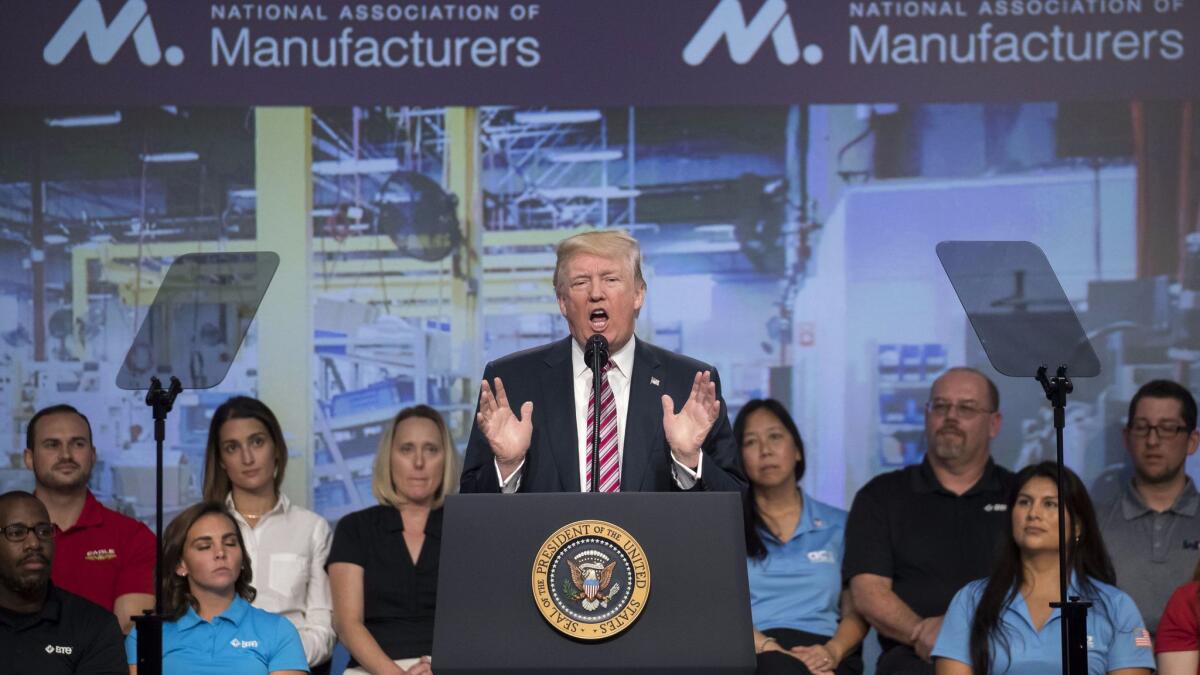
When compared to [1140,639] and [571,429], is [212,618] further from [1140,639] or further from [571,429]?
[1140,639]

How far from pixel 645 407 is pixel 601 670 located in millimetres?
856

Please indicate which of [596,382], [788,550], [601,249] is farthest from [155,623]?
[788,550]

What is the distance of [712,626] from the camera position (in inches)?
102

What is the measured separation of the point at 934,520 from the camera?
495 cm

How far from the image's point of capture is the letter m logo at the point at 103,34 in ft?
18.2

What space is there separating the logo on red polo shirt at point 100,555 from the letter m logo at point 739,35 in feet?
8.61

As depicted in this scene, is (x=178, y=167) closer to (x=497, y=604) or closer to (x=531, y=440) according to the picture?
(x=531, y=440)

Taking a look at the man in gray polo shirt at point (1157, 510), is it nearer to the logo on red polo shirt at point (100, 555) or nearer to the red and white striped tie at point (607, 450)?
the red and white striped tie at point (607, 450)

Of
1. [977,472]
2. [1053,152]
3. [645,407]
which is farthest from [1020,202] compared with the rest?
[645,407]

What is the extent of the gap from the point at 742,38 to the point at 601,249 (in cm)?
239

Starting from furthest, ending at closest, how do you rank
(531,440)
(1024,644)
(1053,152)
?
1. (1053,152)
2. (1024,644)
3. (531,440)

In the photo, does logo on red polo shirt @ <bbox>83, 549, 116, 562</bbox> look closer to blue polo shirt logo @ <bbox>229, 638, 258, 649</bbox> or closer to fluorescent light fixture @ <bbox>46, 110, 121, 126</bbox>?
blue polo shirt logo @ <bbox>229, 638, 258, 649</bbox>

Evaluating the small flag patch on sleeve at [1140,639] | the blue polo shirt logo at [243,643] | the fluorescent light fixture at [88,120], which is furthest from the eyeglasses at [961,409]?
the fluorescent light fixture at [88,120]

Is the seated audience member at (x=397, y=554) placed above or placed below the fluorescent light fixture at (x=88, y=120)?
below
